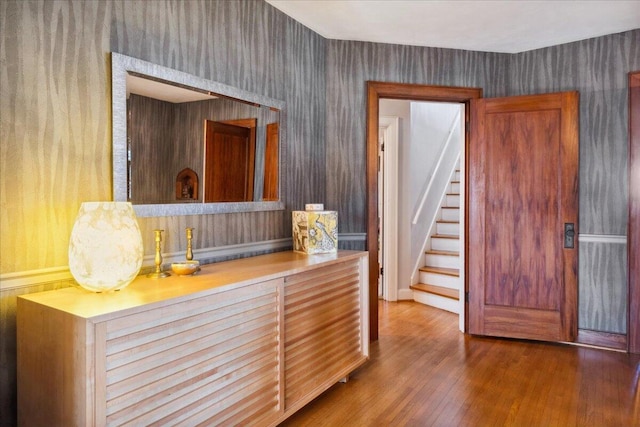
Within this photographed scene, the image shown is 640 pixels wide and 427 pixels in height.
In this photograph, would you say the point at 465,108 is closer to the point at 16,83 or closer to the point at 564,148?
the point at 564,148

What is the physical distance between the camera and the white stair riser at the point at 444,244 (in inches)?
201

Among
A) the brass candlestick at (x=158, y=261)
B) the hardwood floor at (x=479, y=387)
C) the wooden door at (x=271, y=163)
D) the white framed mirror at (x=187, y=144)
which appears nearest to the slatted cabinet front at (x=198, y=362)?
the brass candlestick at (x=158, y=261)

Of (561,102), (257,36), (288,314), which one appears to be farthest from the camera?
(561,102)

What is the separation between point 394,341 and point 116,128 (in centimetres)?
264

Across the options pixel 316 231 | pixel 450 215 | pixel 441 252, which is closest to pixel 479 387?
pixel 316 231

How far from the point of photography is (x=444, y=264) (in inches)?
199

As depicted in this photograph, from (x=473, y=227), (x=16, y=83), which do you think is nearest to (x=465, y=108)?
(x=473, y=227)

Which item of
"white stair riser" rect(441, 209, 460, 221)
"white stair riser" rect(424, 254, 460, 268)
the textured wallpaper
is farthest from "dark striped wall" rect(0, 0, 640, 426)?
"white stair riser" rect(441, 209, 460, 221)

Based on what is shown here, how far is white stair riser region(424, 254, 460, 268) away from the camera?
4934 millimetres

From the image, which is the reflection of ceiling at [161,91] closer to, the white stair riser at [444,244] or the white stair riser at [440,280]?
the white stair riser at [440,280]

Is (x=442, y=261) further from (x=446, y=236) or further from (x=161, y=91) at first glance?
(x=161, y=91)

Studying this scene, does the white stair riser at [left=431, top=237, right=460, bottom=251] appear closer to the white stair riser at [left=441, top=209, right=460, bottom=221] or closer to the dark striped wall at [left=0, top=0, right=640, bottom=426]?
the white stair riser at [left=441, top=209, right=460, bottom=221]

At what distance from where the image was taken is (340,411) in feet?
7.77

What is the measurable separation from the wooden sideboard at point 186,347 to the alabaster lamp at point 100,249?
0.19 feet
